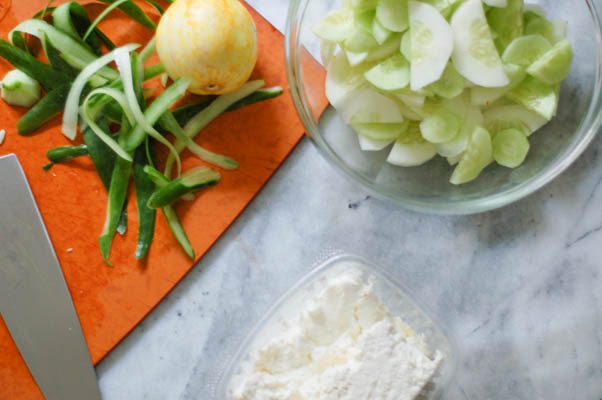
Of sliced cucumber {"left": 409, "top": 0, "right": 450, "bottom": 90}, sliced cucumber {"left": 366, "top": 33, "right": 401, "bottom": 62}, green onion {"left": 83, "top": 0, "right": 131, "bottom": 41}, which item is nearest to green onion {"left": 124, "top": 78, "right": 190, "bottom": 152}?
green onion {"left": 83, "top": 0, "right": 131, "bottom": 41}

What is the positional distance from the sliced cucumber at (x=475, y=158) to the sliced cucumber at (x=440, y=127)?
0.15ft

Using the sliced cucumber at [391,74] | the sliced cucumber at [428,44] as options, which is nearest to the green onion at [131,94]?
the sliced cucumber at [391,74]

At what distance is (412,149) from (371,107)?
0.45ft

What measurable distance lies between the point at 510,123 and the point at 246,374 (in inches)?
32.2

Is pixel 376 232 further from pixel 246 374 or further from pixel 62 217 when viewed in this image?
pixel 62 217

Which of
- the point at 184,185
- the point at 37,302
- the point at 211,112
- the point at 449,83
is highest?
the point at 449,83

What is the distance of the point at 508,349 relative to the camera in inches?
65.4

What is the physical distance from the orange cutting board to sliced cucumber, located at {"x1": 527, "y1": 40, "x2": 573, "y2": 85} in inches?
23.0

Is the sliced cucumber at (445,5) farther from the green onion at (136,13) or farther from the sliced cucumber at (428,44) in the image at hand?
the green onion at (136,13)

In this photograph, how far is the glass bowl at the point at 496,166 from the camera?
1513 mm

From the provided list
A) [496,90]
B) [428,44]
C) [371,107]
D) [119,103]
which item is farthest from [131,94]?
[496,90]

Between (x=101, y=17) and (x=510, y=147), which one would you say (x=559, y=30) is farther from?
(x=101, y=17)

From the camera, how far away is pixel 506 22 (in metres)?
1.38

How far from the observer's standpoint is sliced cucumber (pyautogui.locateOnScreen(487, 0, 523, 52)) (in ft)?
4.50
